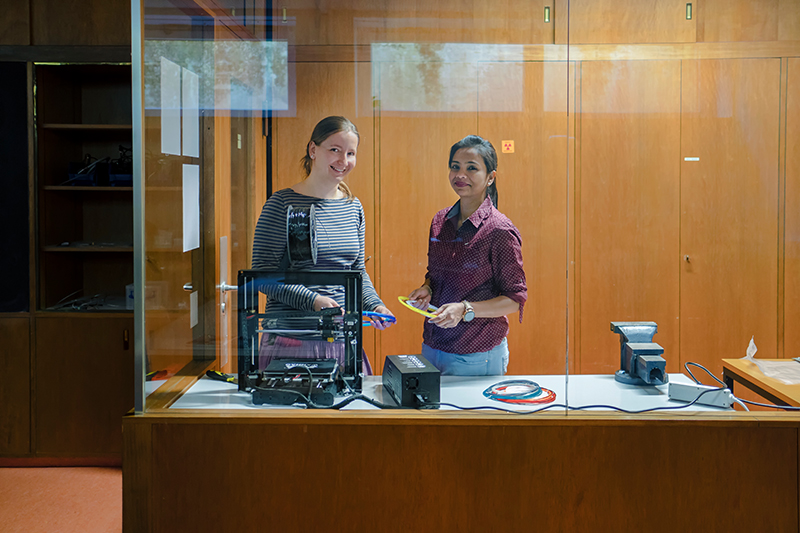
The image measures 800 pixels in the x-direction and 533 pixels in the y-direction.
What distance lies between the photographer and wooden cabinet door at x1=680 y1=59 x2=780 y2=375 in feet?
6.10

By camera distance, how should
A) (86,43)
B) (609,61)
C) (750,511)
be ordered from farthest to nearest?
(86,43)
(609,61)
(750,511)

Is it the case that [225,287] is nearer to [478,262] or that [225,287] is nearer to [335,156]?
[335,156]

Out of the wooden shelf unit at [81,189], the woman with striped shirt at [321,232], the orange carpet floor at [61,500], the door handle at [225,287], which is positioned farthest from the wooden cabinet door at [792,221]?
the wooden shelf unit at [81,189]

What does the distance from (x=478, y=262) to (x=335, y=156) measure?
0.55 m

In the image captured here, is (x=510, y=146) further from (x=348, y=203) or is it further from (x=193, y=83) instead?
(x=193, y=83)

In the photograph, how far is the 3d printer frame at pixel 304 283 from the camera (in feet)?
5.98

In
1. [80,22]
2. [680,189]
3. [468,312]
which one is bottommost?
[468,312]

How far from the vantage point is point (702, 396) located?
1751mm

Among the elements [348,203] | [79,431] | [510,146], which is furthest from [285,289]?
[79,431]

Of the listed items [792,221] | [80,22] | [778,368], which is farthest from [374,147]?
[80,22]

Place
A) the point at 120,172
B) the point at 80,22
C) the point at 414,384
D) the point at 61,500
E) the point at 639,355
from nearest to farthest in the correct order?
the point at 414,384 → the point at 639,355 → the point at 61,500 → the point at 80,22 → the point at 120,172

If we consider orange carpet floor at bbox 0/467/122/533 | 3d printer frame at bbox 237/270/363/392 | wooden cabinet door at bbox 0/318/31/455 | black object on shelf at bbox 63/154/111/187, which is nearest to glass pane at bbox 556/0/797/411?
3d printer frame at bbox 237/270/363/392

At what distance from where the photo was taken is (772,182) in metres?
1.89

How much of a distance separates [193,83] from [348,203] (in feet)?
2.00
